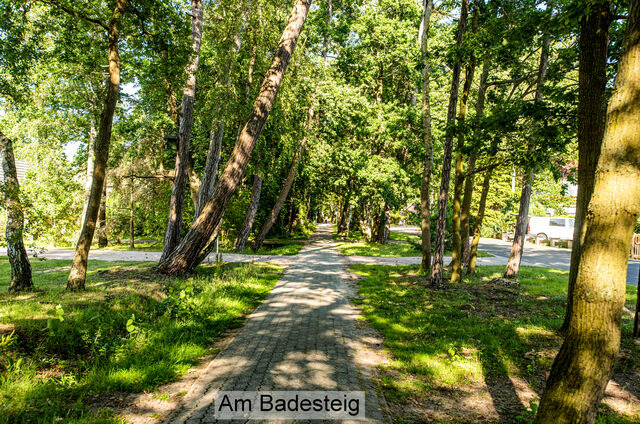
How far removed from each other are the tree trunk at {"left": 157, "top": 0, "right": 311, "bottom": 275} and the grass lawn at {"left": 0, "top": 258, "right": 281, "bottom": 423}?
1.90m

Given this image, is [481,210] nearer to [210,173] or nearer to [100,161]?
[210,173]

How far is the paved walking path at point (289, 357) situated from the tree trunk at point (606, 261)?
1.85 meters

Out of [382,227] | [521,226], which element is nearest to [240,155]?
[521,226]

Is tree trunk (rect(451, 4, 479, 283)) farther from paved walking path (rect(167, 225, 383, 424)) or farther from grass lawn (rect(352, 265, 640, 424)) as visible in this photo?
paved walking path (rect(167, 225, 383, 424))

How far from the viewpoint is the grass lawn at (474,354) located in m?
3.63

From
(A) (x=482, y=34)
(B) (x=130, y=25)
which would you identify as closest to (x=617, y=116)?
(A) (x=482, y=34)

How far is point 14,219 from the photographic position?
591 centimetres

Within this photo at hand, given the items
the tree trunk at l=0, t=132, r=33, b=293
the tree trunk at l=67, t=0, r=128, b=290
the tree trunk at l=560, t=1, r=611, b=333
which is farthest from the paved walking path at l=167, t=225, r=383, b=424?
the tree trunk at l=0, t=132, r=33, b=293

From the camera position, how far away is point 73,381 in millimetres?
3584

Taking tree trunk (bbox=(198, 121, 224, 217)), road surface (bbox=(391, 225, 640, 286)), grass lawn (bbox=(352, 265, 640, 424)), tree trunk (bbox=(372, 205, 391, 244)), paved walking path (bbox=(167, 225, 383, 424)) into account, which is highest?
tree trunk (bbox=(198, 121, 224, 217))

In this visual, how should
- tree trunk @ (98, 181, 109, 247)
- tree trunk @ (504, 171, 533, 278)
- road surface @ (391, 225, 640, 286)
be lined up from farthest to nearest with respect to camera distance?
tree trunk @ (98, 181, 109, 247) < road surface @ (391, 225, 640, 286) < tree trunk @ (504, 171, 533, 278)

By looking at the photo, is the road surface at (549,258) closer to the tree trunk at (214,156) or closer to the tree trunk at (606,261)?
the tree trunk at (606,261)

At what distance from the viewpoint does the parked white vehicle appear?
29594 mm

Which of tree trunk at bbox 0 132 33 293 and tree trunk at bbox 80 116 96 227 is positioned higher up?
tree trunk at bbox 80 116 96 227
